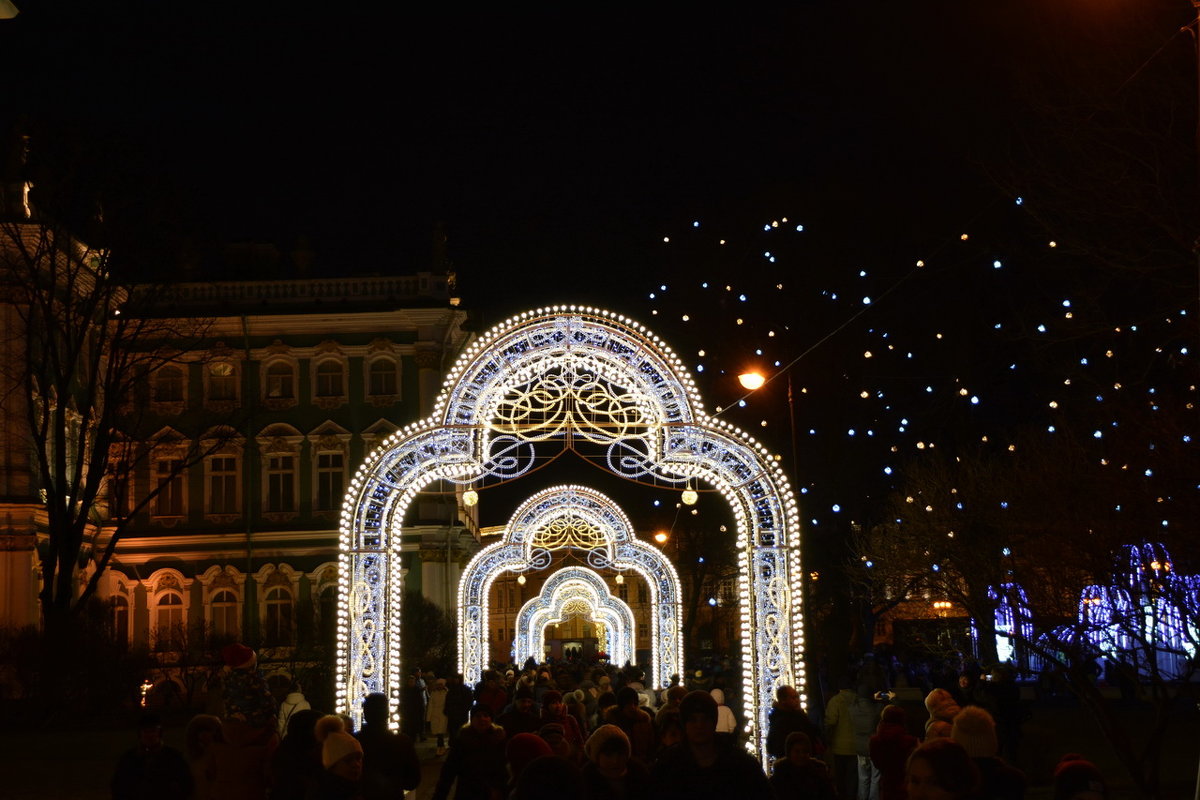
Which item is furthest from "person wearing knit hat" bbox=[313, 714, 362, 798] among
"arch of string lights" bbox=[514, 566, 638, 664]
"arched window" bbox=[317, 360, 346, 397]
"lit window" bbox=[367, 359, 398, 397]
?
"arched window" bbox=[317, 360, 346, 397]

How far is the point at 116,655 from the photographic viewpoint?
118 ft

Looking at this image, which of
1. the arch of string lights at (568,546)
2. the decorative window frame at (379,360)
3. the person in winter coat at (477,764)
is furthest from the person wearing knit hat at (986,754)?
the decorative window frame at (379,360)

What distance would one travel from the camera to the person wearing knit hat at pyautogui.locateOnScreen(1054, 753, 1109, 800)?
276 inches

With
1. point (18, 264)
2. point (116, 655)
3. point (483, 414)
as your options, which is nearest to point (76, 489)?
point (116, 655)

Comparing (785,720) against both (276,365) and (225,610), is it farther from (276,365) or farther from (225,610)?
(276,365)

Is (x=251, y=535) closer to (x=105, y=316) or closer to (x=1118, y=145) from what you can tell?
(x=105, y=316)

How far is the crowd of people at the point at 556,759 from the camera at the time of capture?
721 cm

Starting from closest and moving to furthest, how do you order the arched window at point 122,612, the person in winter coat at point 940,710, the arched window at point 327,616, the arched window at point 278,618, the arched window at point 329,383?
the person in winter coat at point 940,710
the arched window at point 327,616
the arched window at point 278,618
the arched window at point 122,612
the arched window at point 329,383

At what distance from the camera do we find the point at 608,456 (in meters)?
21.1

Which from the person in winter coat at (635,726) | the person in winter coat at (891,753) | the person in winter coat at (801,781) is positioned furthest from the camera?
the person in winter coat at (635,726)

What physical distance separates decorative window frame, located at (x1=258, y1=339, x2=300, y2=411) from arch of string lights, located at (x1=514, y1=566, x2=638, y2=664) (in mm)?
11685

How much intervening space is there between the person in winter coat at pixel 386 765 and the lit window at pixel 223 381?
45.7 meters

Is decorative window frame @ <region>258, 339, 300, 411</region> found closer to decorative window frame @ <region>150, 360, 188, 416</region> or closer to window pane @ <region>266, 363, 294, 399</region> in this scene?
window pane @ <region>266, 363, 294, 399</region>

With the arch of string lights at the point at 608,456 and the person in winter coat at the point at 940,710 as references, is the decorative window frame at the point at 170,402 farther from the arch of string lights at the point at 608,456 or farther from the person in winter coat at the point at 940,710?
the person in winter coat at the point at 940,710
